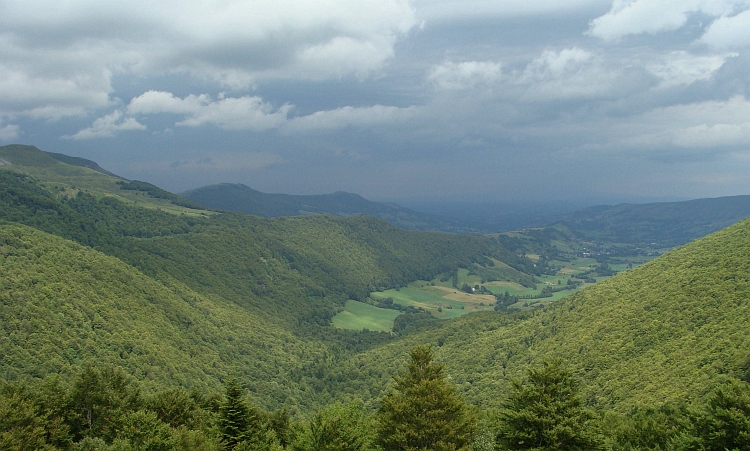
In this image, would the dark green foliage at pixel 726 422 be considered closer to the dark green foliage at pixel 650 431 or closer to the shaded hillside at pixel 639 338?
the dark green foliage at pixel 650 431

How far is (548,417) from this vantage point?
3381 cm

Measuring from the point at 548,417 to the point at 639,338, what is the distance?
89.8 m

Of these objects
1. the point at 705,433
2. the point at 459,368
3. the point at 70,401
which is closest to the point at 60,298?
the point at 70,401

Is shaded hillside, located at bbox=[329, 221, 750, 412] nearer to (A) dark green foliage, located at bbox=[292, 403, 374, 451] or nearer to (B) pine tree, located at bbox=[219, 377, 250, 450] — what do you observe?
(A) dark green foliage, located at bbox=[292, 403, 374, 451]

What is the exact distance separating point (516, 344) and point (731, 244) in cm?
6705

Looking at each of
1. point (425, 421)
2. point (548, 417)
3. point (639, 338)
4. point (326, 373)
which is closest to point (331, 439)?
point (425, 421)

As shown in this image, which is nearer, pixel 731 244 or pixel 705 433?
pixel 705 433

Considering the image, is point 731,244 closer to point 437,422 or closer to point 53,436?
point 437,422

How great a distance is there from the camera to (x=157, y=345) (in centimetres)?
16375

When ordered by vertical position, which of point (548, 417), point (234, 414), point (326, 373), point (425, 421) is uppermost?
point (548, 417)

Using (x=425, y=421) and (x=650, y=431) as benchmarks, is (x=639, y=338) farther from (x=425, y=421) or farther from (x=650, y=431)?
(x=425, y=421)

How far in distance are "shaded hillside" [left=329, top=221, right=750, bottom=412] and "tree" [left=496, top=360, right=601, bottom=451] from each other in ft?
150

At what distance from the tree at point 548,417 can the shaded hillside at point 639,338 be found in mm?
45831

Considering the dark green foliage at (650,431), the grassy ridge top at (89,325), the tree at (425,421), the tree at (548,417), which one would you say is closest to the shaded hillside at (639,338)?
the dark green foliage at (650,431)
